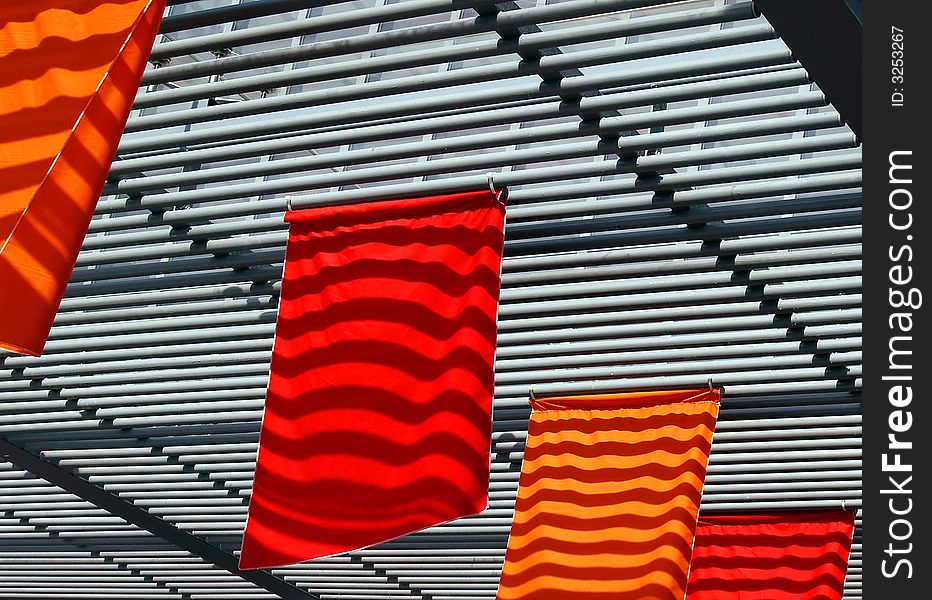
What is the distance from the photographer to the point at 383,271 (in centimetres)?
823

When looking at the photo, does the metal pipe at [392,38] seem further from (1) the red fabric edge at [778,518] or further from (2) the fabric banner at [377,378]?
(1) the red fabric edge at [778,518]

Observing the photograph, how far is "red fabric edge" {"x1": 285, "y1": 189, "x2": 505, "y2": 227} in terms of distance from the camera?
8.41 meters

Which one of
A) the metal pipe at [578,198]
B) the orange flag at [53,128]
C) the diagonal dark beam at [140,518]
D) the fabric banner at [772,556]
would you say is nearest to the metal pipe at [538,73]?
the metal pipe at [578,198]

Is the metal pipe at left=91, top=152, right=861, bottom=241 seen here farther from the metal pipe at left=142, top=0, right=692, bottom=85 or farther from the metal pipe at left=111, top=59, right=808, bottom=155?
the metal pipe at left=142, top=0, right=692, bottom=85

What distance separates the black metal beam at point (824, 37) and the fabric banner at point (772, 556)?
688 cm

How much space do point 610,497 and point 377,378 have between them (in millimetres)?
3430

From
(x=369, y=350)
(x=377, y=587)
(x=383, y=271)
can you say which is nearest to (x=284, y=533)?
(x=369, y=350)

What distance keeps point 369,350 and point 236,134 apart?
3007 mm

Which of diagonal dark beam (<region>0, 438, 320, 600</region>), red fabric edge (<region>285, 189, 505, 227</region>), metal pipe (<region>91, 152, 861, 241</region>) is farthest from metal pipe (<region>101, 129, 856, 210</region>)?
diagonal dark beam (<region>0, 438, 320, 600</region>)

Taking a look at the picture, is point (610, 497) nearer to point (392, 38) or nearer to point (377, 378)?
point (377, 378)

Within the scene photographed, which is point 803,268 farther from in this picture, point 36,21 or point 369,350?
point 36,21

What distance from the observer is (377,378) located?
25.0 ft

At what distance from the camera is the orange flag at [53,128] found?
5.16 meters

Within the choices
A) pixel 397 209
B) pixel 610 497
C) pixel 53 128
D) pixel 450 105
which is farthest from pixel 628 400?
pixel 53 128
